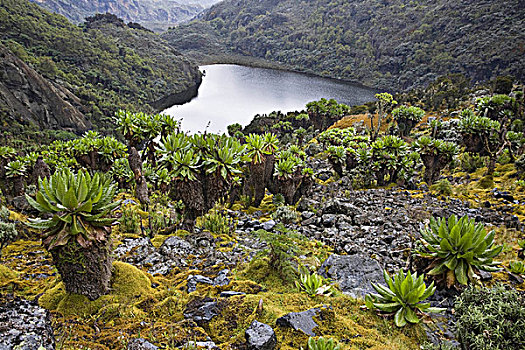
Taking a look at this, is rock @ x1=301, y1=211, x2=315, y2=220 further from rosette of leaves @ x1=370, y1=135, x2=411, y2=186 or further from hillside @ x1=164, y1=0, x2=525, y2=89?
hillside @ x1=164, y1=0, x2=525, y2=89

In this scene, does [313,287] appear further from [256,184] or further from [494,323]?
[256,184]

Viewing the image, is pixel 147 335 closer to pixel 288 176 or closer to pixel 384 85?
pixel 288 176

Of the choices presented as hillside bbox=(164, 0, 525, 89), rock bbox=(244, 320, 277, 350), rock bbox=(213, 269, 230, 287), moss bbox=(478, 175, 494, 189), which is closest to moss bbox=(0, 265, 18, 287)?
rock bbox=(213, 269, 230, 287)

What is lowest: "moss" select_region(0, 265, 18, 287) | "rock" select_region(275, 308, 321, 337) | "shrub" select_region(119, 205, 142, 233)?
"shrub" select_region(119, 205, 142, 233)

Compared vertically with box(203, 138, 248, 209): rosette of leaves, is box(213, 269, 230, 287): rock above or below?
below

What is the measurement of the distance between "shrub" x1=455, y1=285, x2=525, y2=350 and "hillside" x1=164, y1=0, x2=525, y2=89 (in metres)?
57.7

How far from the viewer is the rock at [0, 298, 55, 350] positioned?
2904 millimetres

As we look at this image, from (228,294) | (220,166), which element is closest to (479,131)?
(220,166)

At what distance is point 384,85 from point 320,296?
274 feet

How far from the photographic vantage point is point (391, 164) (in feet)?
40.7

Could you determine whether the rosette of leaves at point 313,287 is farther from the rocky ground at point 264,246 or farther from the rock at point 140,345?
the rock at point 140,345

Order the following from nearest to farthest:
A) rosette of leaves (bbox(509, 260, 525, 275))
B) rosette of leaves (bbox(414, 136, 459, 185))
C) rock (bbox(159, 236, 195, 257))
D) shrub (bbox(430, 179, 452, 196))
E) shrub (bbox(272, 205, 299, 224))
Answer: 1. rosette of leaves (bbox(509, 260, 525, 275))
2. rock (bbox(159, 236, 195, 257))
3. shrub (bbox(272, 205, 299, 224))
4. shrub (bbox(430, 179, 452, 196))
5. rosette of leaves (bbox(414, 136, 459, 185))

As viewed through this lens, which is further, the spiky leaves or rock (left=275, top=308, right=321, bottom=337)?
the spiky leaves

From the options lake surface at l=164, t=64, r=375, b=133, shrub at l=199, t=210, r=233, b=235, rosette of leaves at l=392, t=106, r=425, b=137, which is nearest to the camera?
shrub at l=199, t=210, r=233, b=235
